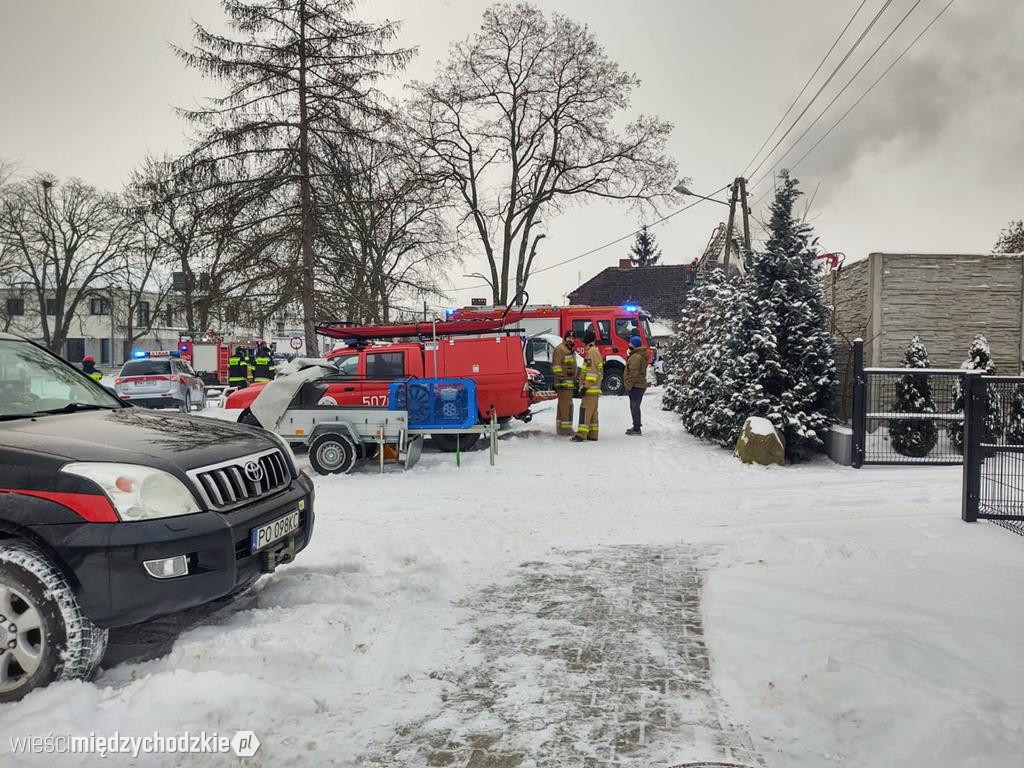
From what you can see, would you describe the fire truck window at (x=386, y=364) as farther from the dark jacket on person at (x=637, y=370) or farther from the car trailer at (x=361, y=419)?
the dark jacket on person at (x=637, y=370)

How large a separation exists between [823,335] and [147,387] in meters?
18.0

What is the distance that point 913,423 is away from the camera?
425 inches

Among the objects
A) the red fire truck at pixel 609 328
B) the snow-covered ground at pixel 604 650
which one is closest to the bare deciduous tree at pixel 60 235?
the red fire truck at pixel 609 328

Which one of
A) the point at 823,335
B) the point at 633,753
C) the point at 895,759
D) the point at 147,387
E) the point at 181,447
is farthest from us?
the point at 147,387

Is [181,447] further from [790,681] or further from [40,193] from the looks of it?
[40,193]

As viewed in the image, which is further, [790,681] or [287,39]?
[287,39]

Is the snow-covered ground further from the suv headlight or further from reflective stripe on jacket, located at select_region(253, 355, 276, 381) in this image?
reflective stripe on jacket, located at select_region(253, 355, 276, 381)

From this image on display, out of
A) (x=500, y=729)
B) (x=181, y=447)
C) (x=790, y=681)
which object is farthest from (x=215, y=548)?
(x=790, y=681)

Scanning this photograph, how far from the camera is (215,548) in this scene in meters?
3.63

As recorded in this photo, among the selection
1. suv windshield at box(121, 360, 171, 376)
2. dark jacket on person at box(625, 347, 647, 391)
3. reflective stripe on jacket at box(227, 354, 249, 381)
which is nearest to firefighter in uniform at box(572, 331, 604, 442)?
dark jacket on person at box(625, 347, 647, 391)

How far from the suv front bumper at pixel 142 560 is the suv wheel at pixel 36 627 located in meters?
0.08

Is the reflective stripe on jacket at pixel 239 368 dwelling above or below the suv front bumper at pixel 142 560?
above

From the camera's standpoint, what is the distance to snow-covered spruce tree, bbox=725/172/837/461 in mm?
11336

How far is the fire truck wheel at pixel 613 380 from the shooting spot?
23.7 meters
